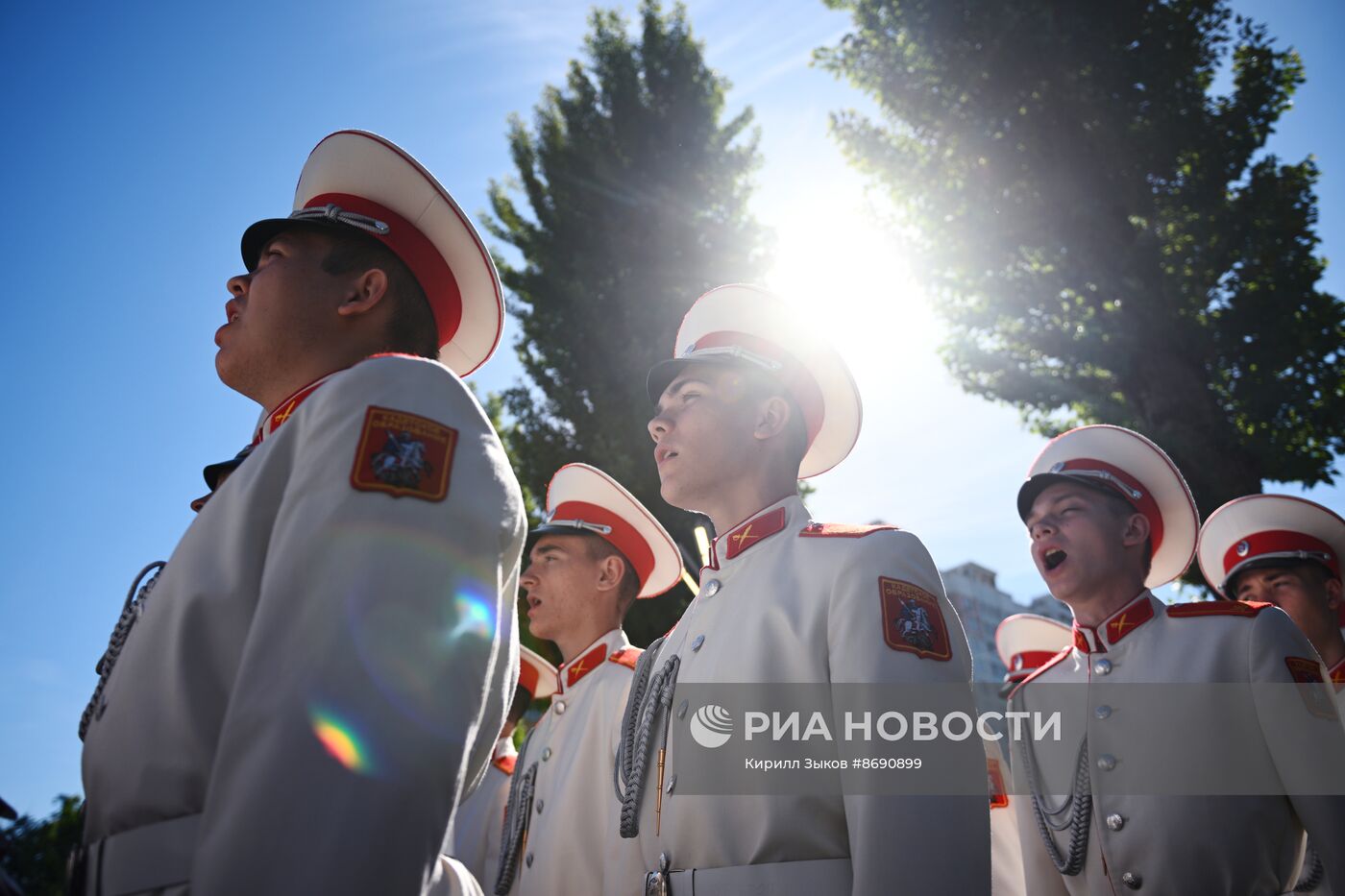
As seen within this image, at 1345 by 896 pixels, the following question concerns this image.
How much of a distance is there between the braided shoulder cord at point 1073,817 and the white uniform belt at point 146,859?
3131 millimetres

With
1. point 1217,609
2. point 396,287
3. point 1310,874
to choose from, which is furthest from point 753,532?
point 1310,874

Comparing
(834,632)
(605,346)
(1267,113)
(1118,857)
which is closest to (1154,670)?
(1118,857)

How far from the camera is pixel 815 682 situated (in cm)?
230

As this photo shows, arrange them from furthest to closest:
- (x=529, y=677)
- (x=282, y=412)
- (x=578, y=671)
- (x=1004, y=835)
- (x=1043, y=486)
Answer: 1. (x=529, y=677)
2. (x=578, y=671)
3. (x=1043, y=486)
4. (x=1004, y=835)
5. (x=282, y=412)

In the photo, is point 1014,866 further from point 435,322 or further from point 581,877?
point 435,322

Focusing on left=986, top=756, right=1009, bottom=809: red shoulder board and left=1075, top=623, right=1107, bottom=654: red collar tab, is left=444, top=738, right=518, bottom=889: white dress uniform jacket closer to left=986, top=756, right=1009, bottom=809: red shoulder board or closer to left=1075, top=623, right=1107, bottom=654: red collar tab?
left=986, top=756, right=1009, bottom=809: red shoulder board

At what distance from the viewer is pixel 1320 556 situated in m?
5.12

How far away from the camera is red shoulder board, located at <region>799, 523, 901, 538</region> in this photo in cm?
253

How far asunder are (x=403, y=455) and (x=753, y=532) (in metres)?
1.65

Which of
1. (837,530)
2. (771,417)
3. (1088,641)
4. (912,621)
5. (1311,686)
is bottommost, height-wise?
(912,621)

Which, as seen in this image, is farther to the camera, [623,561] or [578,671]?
[623,561]

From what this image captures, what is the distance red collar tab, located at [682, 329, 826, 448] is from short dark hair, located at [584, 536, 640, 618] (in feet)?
5.86

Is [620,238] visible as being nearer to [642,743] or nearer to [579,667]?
[579,667]

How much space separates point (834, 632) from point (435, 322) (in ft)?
4.40
